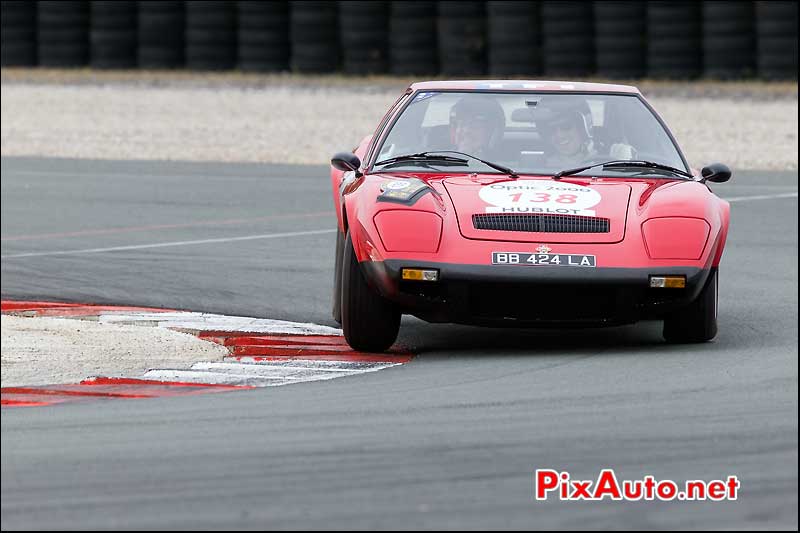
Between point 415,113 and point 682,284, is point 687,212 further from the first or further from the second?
point 415,113

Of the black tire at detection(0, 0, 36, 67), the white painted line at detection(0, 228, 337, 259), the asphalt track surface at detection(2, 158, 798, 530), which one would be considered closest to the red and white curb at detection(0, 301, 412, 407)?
the asphalt track surface at detection(2, 158, 798, 530)

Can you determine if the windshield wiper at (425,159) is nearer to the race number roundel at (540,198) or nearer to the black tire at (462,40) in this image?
the race number roundel at (540,198)

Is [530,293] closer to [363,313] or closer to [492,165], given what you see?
[363,313]

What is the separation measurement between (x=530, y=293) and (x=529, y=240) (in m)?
0.26

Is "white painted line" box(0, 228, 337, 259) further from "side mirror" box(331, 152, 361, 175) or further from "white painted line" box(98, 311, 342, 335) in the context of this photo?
"side mirror" box(331, 152, 361, 175)

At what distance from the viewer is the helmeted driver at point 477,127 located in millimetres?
8414

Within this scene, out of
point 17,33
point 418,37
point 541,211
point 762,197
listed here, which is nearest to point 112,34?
point 17,33

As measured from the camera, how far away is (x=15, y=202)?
14547 millimetres

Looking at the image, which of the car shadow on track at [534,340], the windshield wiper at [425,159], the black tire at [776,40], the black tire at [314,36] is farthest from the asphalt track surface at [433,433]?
the black tire at [314,36]

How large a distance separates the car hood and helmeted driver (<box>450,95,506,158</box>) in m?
0.64

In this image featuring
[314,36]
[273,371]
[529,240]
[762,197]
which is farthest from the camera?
[314,36]

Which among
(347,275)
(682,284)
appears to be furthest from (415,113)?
(682,284)

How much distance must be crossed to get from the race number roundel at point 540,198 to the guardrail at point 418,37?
56.0 feet

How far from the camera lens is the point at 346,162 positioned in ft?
27.2
